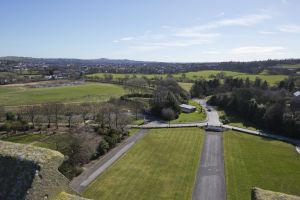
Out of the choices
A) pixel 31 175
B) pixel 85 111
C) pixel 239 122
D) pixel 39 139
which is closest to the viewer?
pixel 31 175

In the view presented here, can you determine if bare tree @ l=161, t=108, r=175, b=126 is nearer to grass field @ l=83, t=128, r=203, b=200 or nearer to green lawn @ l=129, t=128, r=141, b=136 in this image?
green lawn @ l=129, t=128, r=141, b=136

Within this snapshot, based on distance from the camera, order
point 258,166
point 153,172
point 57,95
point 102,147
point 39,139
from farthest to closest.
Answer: point 57,95, point 39,139, point 102,147, point 258,166, point 153,172

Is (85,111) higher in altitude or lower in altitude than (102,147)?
lower

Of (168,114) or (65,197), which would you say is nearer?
(65,197)

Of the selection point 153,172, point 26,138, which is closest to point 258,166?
point 153,172

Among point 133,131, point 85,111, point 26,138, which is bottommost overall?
point 133,131

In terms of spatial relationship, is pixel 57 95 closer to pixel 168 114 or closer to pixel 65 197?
pixel 168 114
